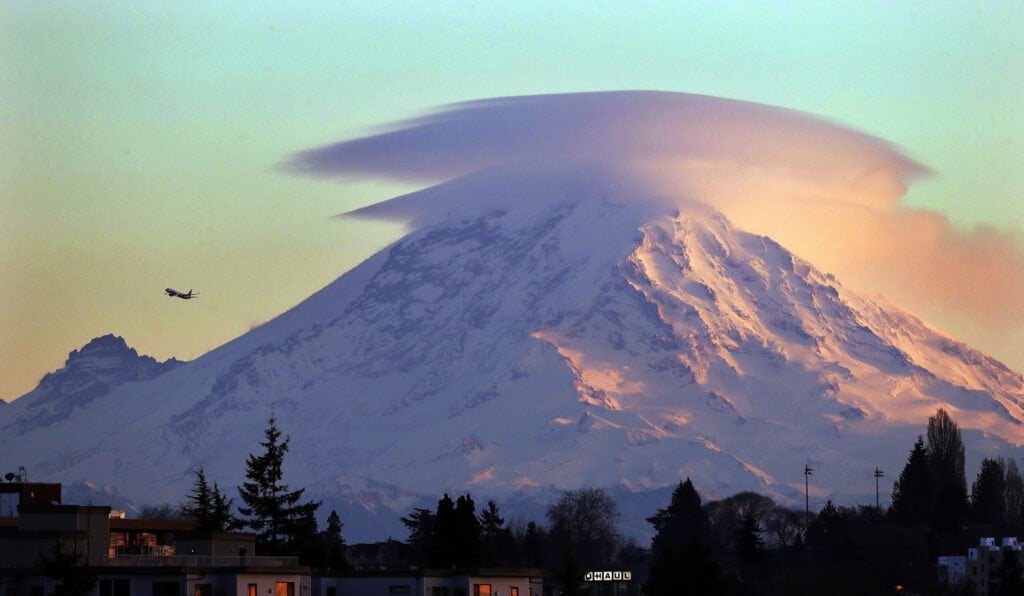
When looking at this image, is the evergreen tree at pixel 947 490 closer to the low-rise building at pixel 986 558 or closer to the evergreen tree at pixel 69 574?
the low-rise building at pixel 986 558

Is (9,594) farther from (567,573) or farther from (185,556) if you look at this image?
(567,573)

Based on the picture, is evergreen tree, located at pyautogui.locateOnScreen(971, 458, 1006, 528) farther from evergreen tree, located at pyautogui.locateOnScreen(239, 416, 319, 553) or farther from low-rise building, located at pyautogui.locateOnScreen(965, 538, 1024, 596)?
evergreen tree, located at pyautogui.locateOnScreen(239, 416, 319, 553)

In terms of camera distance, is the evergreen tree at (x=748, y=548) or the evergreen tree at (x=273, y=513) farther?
the evergreen tree at (x=748, y=548)

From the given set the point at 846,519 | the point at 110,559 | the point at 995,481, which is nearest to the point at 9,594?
the point at 110,559

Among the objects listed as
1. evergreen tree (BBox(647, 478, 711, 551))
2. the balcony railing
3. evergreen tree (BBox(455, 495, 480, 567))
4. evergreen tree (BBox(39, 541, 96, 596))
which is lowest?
evergreen tree (BBox(39, 541, 96, 596))

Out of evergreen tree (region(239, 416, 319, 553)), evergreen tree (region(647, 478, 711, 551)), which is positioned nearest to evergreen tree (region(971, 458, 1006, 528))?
evergreen tree (region(647, 478, 711, 551))

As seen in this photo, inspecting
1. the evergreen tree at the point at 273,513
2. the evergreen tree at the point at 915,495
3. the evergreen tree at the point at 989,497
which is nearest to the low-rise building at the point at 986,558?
the evergreen tree at the point at 915,495
